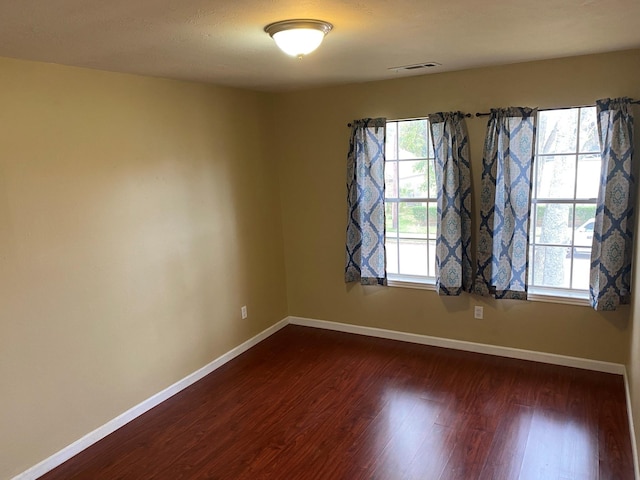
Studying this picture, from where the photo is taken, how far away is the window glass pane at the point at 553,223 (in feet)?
11.8

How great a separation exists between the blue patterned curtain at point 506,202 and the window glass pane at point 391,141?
2.66 ft

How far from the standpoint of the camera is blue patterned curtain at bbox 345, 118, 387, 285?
410 centimetres

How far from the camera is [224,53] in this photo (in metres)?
2.68

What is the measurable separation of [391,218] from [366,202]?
287 mm

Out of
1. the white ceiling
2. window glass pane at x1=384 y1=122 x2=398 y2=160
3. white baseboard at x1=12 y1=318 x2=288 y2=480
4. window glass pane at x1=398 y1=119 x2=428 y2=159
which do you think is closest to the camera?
the white ceiling

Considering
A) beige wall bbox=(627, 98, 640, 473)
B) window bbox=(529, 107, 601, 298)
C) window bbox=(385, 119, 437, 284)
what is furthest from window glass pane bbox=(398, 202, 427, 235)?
beige wall bbox=(627, 98, 640, 473)

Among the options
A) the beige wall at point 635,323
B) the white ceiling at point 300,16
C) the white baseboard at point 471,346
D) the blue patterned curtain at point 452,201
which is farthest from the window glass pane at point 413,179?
the beige wall at point 635,323

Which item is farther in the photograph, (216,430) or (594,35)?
(216,430)

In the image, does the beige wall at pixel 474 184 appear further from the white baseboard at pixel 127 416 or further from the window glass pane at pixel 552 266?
the white baseboard at pixel 127 416

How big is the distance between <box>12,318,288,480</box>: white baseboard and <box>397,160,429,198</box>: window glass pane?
1.94 metres

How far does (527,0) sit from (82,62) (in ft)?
7.73

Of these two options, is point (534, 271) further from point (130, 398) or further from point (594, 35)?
point (130, 398)

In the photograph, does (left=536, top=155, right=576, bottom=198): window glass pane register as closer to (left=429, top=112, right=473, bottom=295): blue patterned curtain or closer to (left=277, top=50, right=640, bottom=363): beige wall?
(left=277, top=50, right=640, bottom=363): beige wall

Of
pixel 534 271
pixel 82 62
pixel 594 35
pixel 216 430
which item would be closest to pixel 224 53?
pixel 82 62
